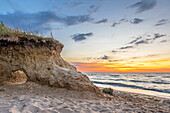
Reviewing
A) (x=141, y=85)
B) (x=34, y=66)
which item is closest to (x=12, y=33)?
(x=34, y=66)

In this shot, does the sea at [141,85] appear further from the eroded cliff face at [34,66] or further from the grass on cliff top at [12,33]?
the grass on cliff top at [12,33]

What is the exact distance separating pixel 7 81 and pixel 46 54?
2654mm

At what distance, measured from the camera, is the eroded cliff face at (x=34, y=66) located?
689cm

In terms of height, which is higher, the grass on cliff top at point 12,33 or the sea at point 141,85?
the grass on cliff top at point 12,33

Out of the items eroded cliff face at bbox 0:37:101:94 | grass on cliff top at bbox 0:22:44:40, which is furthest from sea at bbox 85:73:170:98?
grass on cliff top at bbox 0:22:44:40

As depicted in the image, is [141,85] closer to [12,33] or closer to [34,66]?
[34,66]

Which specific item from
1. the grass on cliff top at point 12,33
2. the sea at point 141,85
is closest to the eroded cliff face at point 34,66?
the grass on cliff top at point 12,33

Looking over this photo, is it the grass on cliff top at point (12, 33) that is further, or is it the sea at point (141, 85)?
the sea at point (141, 85)

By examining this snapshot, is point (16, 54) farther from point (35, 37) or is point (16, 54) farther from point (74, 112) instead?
point (74, 112)

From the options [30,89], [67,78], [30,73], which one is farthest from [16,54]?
[67,78]

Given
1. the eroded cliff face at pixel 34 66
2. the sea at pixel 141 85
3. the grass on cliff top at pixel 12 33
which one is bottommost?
the sea at pixel 141 85

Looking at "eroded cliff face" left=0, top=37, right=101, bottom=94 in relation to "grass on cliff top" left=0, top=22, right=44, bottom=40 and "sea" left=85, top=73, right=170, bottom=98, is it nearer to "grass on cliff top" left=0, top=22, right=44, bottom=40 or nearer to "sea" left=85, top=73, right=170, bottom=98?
"grass on cliff top" left=0, top=22, right=44, bottom=40

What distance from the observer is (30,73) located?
7059 mm

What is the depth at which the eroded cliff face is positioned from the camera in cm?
689
